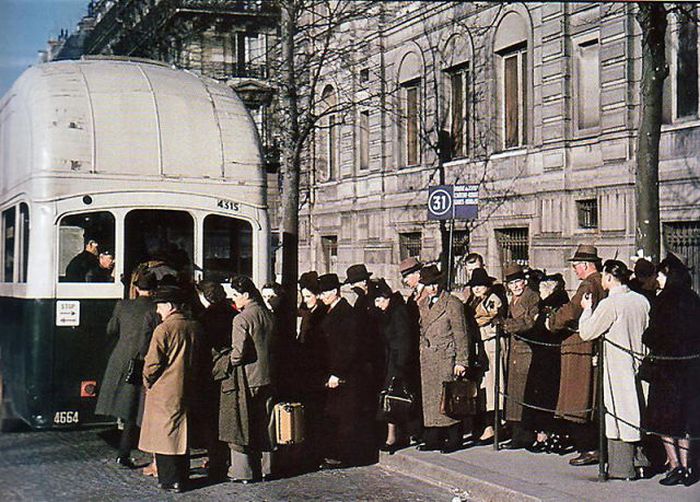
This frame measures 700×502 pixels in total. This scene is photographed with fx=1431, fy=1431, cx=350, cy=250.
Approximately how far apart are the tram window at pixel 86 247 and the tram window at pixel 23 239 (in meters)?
0.22

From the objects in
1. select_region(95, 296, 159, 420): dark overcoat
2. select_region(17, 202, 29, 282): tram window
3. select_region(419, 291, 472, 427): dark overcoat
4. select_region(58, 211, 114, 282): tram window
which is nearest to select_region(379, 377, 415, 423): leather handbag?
select_region(419, 291, 472, 427): dark overcoat

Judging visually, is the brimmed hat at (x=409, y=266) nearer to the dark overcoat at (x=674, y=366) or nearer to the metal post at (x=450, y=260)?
the metal post at (x=450, y=260)

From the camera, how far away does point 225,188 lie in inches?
416

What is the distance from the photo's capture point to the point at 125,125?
10281 millimetres

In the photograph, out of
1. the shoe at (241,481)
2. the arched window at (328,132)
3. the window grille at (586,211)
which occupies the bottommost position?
the shoe at (241,481)

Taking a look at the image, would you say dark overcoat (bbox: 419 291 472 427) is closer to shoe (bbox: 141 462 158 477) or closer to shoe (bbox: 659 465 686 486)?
shoe (bbox: 659 465 686 486)

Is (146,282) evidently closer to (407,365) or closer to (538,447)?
(407,365)

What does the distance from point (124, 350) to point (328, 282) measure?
1617 mm

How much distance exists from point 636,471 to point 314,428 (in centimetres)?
256

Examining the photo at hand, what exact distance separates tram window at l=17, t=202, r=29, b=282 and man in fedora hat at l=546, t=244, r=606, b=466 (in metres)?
3.82

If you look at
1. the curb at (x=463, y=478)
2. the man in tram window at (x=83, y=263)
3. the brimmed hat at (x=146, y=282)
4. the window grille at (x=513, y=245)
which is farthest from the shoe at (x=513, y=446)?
the man in tram window at (x=83, y=263)

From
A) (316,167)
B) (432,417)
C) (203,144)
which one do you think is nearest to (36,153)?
(203,144)

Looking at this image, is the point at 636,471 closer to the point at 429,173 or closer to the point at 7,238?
the point at 429,173

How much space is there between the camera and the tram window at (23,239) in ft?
32.0
